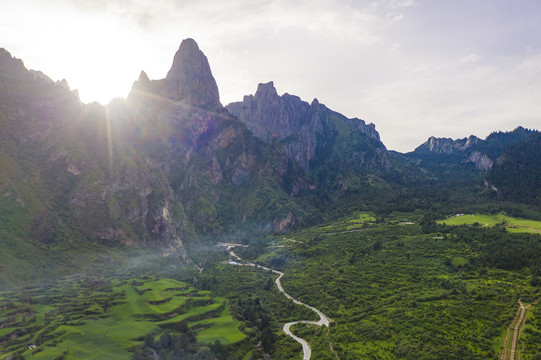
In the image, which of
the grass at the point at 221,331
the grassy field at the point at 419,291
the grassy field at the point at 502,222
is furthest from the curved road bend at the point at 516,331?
the grassy field at the point at 502,222

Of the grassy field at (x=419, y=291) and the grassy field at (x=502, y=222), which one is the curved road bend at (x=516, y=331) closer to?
the grassy field at (x=419, y=291)

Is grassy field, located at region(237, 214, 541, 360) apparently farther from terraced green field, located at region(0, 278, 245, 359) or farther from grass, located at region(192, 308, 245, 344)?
terraced green field, located at region(0, 278, 245, 359)

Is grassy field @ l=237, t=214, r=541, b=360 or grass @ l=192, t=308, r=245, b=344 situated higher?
grassy field @ l=237, t=214, r=541, b=360

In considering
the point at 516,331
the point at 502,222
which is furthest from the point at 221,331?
the point at 502,222

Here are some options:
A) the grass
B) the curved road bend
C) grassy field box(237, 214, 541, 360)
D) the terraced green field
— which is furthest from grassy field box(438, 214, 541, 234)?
the terraced green field

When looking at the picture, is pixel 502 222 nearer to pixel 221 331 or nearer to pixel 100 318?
pixel 221 331

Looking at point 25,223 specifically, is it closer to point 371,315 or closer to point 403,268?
point 371,315

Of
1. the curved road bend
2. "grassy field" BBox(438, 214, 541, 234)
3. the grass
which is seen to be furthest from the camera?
"grassy field" BBox(438, 214, 541, 234)
